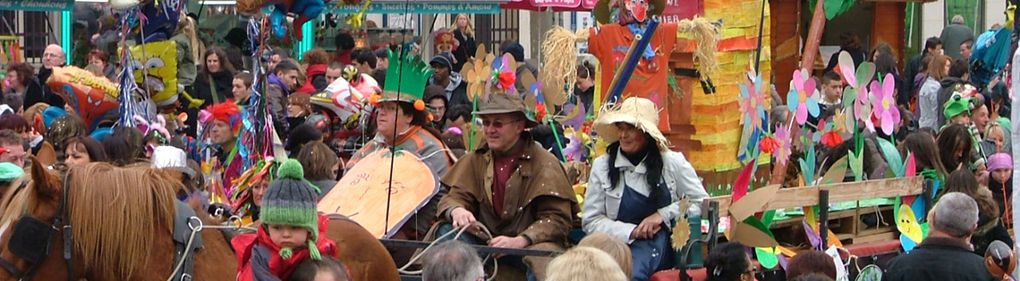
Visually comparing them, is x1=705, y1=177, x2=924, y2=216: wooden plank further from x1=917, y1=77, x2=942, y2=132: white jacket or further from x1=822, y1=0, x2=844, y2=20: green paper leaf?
x1=917, y1=77, x2=942, y2=132: white jacket

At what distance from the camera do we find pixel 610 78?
951 centimetres

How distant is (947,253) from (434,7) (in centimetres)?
1217

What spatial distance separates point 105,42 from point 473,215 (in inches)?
395

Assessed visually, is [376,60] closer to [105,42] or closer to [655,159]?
[105,42]

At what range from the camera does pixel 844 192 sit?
871 cm

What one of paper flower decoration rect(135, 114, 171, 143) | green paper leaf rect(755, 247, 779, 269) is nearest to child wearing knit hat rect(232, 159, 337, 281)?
green paper leaf rect(755, 247, 779, 269)

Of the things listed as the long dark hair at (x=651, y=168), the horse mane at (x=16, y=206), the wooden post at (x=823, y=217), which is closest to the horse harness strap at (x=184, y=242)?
the horse mane at (x=16, y=206)

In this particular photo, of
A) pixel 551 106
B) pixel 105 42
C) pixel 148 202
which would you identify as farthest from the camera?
pixel 105 42

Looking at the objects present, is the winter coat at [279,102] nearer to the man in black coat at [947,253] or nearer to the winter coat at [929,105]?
the man in black coat at [947,253]

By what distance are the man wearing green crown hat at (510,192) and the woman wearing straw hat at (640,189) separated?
0.16 metres

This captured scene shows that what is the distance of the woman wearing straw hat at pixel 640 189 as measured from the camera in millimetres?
7137

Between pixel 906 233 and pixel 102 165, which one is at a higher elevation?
pixel 102 165

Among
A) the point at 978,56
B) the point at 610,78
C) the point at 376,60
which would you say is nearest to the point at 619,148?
the point at 610,78

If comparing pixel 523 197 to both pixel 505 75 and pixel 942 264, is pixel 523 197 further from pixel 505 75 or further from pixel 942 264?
pixel 942 264
